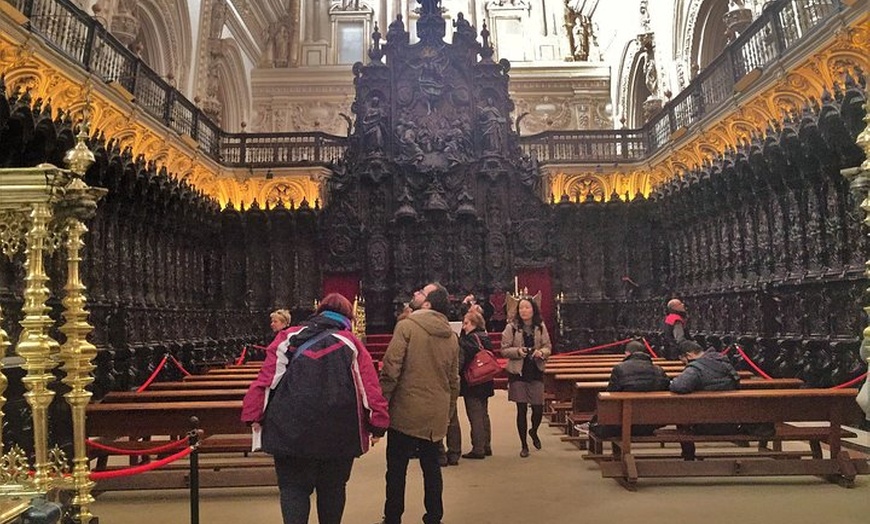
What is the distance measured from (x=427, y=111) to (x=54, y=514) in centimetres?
1620

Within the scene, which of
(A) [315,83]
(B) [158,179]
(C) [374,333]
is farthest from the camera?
(A) [315,83]

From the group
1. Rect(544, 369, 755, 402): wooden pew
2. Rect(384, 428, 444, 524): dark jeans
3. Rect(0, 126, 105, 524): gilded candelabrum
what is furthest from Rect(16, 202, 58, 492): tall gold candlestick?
Rect(544, 369, 755, 402): wooden pew

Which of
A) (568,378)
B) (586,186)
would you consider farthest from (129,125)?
(586,186)

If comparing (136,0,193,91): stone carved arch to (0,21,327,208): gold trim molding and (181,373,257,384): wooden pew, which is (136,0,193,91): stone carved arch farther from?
(181,373,257,384): wooden pew

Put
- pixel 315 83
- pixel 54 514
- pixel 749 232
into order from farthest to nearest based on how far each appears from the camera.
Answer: pixel 315 83 → pixel 749 232 → pixel 54 514

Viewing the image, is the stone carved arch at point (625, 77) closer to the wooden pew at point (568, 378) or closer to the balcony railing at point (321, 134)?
the balcony railing at point (321, 134)

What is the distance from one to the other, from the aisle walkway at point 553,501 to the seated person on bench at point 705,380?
41 cm

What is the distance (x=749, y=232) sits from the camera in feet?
37.9

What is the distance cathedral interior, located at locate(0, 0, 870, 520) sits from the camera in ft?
28.9

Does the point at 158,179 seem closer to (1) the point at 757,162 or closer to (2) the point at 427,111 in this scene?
(2) the point at 427,111

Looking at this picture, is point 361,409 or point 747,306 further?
point 747,306

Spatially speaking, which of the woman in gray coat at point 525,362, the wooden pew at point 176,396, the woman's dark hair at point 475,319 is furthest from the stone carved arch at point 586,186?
the wooden pew at point 176,396

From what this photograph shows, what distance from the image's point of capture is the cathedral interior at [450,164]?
8.82 meters

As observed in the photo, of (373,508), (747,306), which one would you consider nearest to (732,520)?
(373,508)
